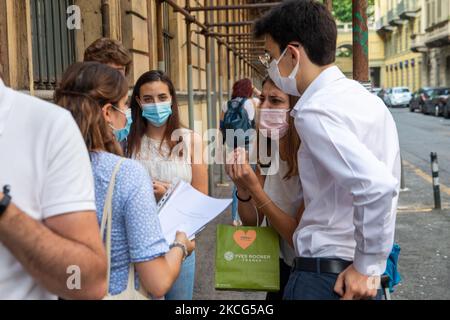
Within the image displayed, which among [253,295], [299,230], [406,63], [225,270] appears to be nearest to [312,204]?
[299,230]

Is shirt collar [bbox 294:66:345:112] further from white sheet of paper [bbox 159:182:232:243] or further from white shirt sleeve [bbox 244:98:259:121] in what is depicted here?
white shirt sleeve [bbox 244:98:259:121]

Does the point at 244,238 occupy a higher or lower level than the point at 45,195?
lower

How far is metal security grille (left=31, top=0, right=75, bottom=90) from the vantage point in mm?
4555

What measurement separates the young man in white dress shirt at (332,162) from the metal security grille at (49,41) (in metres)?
2.74

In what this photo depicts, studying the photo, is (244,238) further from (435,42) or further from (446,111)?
(435,42)

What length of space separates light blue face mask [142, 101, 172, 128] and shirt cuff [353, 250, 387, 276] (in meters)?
1.64

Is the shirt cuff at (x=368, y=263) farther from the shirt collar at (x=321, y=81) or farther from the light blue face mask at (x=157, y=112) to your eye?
the light blue face mask at (x=157, y=112)

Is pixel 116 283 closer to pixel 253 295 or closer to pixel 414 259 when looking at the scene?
pixel 253 295

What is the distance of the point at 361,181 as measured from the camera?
1.82 m

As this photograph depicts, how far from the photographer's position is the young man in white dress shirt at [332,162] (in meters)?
1.84

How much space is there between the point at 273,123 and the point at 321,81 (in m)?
0.55

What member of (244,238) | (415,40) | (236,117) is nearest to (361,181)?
(244,238)

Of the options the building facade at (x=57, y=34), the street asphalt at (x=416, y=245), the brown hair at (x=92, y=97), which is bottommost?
the street asphalt at (x=416, y=245)

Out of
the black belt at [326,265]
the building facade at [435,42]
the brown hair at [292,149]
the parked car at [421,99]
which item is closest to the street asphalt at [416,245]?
the brown hair at [292,149]
